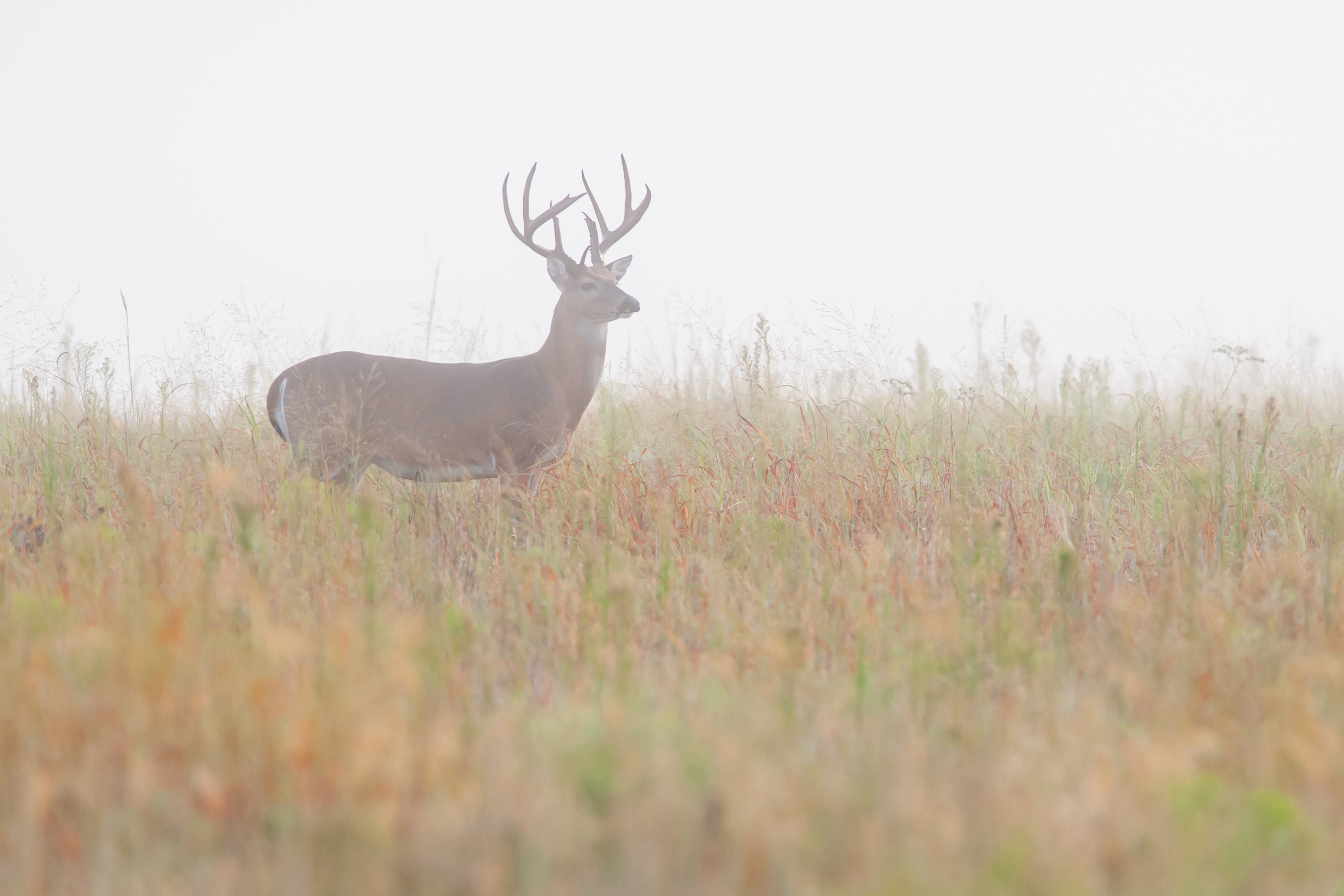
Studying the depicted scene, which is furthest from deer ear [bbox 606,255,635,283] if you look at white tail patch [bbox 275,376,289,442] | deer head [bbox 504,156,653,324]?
white tail patch [bbox 275,376,289,442]

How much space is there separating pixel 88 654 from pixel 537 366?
3.44m

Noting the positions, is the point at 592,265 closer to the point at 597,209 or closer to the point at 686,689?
the point at 597,209

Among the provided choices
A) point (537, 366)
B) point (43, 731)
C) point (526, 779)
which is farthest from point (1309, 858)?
point (537, 366)

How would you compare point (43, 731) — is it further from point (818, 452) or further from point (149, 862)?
point (818, 452)

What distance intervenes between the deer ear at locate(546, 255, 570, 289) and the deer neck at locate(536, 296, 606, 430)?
10 cm

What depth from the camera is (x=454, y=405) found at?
5035 mm

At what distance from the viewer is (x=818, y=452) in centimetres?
414

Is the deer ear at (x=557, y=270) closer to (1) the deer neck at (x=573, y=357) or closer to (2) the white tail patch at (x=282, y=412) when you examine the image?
(1) the deer neck at (x=573, y=357)

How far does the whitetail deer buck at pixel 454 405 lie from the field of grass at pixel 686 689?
0.89 meters

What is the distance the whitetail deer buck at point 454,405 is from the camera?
4.85 m

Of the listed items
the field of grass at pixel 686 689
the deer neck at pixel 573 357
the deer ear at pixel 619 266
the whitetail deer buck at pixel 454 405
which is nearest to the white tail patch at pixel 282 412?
the whitetail deer buck at pixel 454 405

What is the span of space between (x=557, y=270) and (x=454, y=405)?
1.04 metres

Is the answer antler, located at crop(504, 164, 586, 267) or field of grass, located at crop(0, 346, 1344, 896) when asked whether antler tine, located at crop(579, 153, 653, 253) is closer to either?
antler, located at crop(504, 164, 586, 267)

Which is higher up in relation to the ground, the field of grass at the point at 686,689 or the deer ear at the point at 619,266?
the deer ear at the point at 619,266
